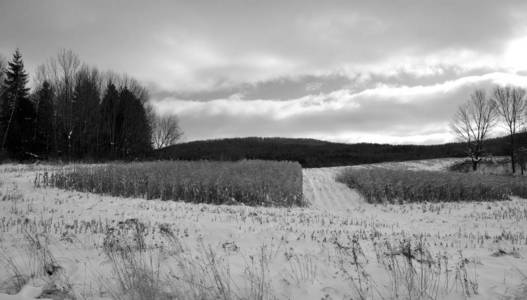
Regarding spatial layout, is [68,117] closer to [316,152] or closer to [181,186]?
[181,186]

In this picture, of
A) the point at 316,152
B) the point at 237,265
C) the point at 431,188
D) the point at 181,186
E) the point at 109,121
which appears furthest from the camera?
the point at 316,152

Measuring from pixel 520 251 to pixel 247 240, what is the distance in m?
5.59

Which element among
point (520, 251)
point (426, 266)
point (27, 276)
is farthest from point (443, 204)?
point (27, 276)

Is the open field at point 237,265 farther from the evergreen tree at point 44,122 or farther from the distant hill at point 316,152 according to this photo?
the distant hill at point 316,152

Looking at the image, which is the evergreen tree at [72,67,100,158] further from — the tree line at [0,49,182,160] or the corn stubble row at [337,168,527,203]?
the corn stubble row at [337,168,527,203]

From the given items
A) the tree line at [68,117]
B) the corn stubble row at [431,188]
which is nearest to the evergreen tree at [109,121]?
the tree line at [68,117]

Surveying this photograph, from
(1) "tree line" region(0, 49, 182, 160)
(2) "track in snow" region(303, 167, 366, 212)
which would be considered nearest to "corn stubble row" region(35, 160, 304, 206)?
(2) "track in snow" region(303, 167, 366, 212)

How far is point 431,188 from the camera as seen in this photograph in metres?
22.6

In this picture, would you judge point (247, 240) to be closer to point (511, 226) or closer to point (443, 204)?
point (511, 226)

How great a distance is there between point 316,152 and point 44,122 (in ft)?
179

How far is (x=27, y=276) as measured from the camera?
512 cm

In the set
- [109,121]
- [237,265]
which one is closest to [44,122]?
[109,121]

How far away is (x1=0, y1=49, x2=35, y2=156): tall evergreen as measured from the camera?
41562 millimetres

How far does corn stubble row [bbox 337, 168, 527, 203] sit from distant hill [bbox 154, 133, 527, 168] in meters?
32.6
